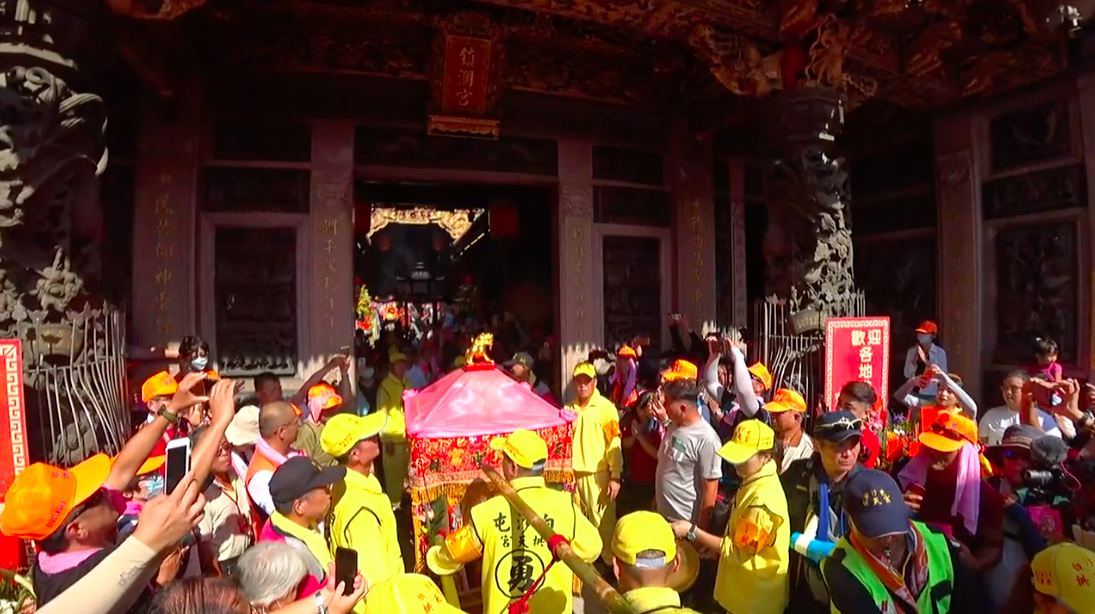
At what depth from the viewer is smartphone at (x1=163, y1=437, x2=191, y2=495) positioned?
7.57 ft

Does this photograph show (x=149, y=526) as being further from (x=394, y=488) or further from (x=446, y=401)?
(x=394, y=488)

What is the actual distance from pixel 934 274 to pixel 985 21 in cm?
263

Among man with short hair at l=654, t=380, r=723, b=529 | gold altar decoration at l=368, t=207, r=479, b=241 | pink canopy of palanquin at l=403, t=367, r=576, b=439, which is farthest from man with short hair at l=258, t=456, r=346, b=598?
gold altar decoration at l=368, t=207, r=479, b=241

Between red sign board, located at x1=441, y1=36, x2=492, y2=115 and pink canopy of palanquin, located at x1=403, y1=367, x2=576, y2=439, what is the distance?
3.11m

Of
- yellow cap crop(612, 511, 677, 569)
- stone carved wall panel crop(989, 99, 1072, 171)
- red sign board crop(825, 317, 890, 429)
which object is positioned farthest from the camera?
stone carved wall panel crop(989, 99, 1072, 171)

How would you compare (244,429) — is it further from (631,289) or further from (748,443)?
(631,289)

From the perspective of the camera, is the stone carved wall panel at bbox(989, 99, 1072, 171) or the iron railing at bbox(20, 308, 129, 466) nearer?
the iron railing at bbox(20, 308, 129, 466)

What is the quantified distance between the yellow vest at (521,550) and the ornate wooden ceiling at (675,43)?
4124 mm

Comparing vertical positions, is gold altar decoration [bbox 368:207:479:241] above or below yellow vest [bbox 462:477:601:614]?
above

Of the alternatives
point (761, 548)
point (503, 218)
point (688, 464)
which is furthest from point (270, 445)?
point (503, 218)

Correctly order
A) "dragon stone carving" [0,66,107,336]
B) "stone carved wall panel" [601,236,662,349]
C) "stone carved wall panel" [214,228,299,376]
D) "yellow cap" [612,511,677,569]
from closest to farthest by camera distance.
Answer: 1. "yellow cap" [612,511,677,569]
2. "dragon stone carving" [0,66,107,336]
3. "stone carved wall panel" [214,228,299,376]
4. "stone carved wall panel" [601,236,662,349]

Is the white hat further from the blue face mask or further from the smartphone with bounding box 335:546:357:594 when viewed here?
the smartphone with bounding box 335:546:357:594

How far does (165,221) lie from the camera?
586 centimetres

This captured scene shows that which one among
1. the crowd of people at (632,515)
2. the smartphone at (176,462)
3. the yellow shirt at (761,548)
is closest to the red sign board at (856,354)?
the crowd of people at (632,515)
